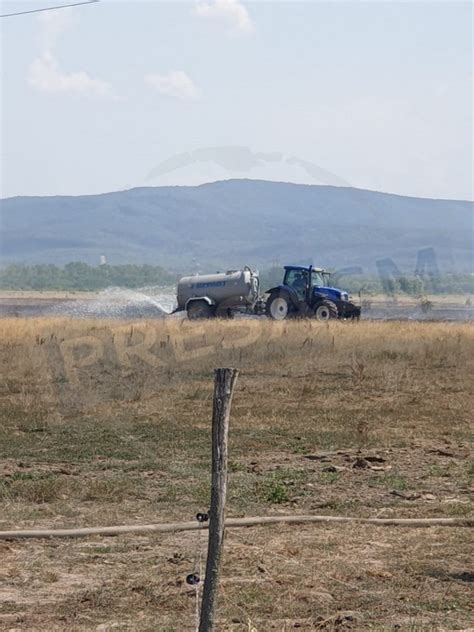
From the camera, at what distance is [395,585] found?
8.42m

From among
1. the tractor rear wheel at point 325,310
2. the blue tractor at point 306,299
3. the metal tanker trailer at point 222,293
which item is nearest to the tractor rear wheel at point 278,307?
the blue tractor at point 306,299

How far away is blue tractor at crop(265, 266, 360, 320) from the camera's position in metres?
40.3

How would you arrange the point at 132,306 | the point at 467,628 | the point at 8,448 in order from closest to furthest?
1. the point at 467,628
2. the point at 8,448
3. the point at 132,306

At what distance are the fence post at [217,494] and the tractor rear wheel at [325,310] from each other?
3301cm

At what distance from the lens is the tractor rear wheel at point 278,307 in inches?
1592

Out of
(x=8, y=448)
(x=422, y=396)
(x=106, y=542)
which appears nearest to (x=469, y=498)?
(x=106, y=542)

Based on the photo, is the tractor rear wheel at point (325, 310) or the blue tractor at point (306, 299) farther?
the blue tractor at point (306, 299)

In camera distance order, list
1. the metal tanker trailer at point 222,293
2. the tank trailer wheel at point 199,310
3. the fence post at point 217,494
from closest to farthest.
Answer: the fence post at point 217,494 < the metal tanker trailer at point 222,293 < the tank trailer wheel at point 199,310

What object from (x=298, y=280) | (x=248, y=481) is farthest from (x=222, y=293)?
(x=248, y=481)

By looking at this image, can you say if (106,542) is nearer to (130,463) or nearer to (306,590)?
(306,590)

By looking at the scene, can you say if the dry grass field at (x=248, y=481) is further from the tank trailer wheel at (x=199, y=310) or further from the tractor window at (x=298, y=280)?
the tank trailer wheel at (x=199, y=310)

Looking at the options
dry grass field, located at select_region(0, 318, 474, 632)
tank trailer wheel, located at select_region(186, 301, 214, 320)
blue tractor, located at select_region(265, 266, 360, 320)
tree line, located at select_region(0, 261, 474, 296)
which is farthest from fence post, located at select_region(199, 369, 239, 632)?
tree line, located at select_region(0, 261, 474, 296)

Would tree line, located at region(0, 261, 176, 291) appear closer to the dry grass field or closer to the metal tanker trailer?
the metal tanker trailer

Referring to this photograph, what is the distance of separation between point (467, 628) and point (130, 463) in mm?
6485
